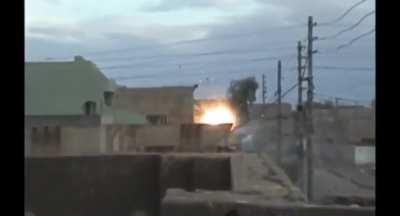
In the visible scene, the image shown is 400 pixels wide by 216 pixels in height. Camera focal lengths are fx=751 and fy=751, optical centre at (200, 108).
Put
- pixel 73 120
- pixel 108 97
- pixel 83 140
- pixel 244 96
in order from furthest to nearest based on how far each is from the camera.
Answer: pixel 244 96
pixel 108 97
pixel 73 120
pixel 83 140

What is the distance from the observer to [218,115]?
28.8m

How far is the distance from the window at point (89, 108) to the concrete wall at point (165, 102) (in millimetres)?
7969

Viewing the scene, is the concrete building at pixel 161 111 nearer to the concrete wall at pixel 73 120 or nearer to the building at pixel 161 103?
the building at pixel 161 103

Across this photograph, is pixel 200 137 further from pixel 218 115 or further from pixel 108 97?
pixel 218 115

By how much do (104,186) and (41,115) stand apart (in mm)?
9580

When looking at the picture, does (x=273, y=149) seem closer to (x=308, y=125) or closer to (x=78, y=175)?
(x=308, y=125)

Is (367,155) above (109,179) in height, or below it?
above

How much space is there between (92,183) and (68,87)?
37.4 feet

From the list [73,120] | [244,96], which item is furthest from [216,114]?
[73,120]

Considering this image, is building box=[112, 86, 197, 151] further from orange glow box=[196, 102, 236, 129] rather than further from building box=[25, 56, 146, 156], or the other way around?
building box=[25, 56, 146, 156]

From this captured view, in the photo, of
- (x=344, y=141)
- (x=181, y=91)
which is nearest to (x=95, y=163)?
(x=344, y=141)

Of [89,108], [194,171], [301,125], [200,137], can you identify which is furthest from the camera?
[89,108]

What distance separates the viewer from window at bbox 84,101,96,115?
24.3 m

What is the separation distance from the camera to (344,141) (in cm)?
2039
